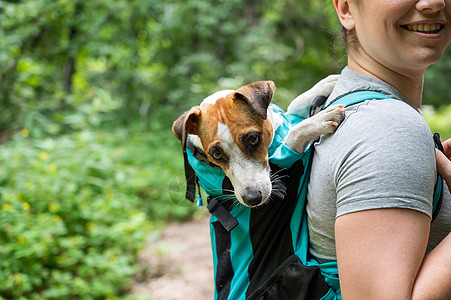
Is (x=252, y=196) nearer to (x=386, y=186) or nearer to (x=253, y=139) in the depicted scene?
(x=253, y=139)

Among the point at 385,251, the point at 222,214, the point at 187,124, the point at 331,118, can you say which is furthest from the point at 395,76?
the point at 187,124

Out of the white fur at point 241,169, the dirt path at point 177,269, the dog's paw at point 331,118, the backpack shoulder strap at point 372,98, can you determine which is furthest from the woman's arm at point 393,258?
the dirt path at point 177,269

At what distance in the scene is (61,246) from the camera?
3.87 m

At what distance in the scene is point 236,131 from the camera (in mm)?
1918

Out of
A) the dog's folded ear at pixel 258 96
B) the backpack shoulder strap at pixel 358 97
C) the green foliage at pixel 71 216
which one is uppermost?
the backpack shoulder strap at pixel 358 97

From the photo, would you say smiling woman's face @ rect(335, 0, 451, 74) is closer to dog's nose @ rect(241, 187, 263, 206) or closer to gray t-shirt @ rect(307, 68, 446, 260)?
gray t-shirt @ rect(307, 68, 446, 260)

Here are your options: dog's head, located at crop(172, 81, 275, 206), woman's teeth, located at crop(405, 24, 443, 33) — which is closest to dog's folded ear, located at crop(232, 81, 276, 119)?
dog's head, located at crop(172, 81, 275, 206)

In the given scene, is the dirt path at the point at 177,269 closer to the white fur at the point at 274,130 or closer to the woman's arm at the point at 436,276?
the white fur at the point at 274,130

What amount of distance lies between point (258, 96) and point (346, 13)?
560 millimetres

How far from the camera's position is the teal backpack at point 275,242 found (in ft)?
3.74

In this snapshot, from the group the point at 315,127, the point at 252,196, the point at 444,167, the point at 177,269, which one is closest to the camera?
the point at 444,167

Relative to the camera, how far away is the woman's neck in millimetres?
1256

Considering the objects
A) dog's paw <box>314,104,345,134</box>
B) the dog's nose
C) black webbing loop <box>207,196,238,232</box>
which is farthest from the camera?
the dog's nose

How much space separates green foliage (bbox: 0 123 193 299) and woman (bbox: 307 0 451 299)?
2.05m
